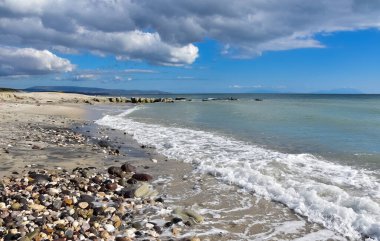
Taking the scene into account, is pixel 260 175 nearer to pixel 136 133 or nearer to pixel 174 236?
pixel 174 236

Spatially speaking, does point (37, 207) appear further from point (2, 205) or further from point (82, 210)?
point (82, 210)

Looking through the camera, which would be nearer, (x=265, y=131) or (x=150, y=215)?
(x=150, y=215)

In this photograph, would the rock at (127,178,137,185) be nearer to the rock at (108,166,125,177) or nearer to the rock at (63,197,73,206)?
the rock at (108,166,125,177)

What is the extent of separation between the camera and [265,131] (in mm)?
24531

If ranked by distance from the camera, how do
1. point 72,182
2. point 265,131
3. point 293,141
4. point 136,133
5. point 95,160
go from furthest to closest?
point 265,131 → point 136,133 → point 293,141 → point 95,160 → point 72,182

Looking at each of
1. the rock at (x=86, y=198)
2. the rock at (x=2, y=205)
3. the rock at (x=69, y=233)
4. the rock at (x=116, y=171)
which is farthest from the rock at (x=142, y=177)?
the rock at (x=69, y=233)

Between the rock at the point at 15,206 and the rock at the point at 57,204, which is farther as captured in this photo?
the rock at the point at 57,204

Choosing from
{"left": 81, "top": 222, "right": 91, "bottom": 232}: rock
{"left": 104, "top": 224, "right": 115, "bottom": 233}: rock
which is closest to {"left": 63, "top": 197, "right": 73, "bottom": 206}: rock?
{"left": 81, "top": 222, "right": 91, "bottom": 232}: rock

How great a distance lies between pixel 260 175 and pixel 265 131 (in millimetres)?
13775

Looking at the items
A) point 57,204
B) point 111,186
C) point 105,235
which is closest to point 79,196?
point 57,204

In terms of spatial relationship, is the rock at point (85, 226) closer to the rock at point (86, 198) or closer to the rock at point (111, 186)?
the rock at point (86, 198)

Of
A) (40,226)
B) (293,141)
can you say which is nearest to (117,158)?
(40,226)

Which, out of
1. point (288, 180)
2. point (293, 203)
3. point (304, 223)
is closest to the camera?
point (304, 223)

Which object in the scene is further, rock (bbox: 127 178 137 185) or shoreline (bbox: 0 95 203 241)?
rock (bbox: 127 178 137 185)
